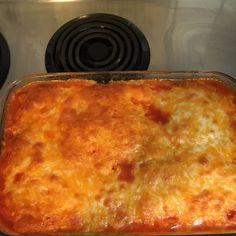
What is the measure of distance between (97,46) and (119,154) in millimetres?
609

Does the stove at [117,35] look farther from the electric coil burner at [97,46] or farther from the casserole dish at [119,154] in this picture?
the casserole dish at [119,154]

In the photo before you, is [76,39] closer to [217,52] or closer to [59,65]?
[59,65]

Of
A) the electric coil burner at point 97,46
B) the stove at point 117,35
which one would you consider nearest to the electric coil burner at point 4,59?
the stove at point 117,35

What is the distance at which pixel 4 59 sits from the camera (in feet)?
5.89

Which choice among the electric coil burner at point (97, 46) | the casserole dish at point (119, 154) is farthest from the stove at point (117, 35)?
the casserole dish at point (119, 154)

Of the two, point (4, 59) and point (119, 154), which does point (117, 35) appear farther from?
point (119, 154)

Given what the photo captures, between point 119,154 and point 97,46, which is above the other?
point 97,46

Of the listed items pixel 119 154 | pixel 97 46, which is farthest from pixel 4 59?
pixel 119 154

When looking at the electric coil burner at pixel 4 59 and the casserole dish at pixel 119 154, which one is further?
the electric coil burner at pixel 4 59

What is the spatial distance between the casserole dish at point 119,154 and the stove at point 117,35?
0.19 metres

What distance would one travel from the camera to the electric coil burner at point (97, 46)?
175 cm

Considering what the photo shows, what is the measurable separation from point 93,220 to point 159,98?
0.53 m

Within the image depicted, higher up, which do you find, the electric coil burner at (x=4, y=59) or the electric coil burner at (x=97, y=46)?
the electric coil burner at (x=97, y=46)

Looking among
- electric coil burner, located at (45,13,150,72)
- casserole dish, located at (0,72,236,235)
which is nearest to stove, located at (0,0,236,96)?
electric coil burner, located at (45,13,150,72)
